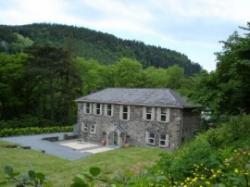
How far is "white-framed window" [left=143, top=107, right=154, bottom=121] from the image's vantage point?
95.2 feet

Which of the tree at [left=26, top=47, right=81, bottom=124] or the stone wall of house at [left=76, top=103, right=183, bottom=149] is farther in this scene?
the tree at [left=26, top=47, right=81, bottom=124]

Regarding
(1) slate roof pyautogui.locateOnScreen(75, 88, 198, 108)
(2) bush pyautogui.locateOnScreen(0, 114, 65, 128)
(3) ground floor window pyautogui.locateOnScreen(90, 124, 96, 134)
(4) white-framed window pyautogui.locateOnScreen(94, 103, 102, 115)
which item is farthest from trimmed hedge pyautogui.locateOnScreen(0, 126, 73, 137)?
(4) white-framed window pyautogui.locateOnScreen(94, 103, 102, 115)

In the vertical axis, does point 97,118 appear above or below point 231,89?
below

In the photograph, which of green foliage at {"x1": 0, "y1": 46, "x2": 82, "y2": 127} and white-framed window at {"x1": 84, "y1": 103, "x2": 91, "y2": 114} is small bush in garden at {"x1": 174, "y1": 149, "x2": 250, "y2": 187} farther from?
green foliage at {"x1": 0, "y1": 46, "x2": 82, "y2": 127}

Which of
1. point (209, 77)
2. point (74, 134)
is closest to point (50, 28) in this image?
point (74, 134)

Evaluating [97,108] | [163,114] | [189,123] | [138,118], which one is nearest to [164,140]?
[163,114]

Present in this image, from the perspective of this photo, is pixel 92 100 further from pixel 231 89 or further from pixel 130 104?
pixel 231 89

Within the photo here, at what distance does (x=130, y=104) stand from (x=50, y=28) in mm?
85018

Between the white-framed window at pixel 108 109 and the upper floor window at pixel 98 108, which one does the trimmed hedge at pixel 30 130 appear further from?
the white-framed window at pixel 108 109

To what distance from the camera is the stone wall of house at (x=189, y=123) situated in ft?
92.6

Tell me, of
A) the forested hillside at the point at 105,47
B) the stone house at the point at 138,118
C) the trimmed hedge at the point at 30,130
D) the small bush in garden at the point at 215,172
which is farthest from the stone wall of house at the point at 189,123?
the forested hillside at the point at 105,47

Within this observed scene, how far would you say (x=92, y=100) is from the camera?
109ft

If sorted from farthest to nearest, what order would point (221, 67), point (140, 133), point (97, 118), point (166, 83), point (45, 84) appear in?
point (166, 83), point (45, 84), point (97, 118), point (140, 133), point (221, 67)

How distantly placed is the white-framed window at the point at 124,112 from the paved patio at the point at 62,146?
2.91m
